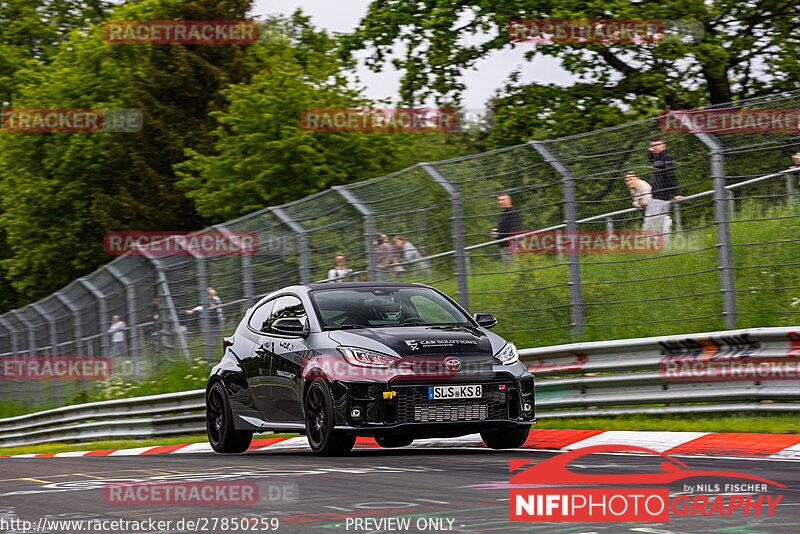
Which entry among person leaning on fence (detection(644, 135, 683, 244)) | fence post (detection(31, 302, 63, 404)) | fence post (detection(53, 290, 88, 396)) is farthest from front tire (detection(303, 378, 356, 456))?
fence post (detection(31, 302, 63, 404))

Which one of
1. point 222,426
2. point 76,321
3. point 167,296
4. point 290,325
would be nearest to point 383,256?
point 222,426

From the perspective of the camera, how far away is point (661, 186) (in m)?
11.8

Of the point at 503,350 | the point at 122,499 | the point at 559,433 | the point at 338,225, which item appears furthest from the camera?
the point at 338,225

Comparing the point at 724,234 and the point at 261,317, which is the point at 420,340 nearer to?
the point at 261,317

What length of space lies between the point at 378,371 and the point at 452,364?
1.93 ft

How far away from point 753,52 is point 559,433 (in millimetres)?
18471

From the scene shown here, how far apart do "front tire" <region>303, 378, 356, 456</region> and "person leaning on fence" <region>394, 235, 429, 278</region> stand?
466 cm

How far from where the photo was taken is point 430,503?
260 inches

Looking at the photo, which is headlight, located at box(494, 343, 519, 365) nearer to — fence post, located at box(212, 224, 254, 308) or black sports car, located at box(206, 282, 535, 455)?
black sports car, located at box(206, 282, 535, 455)

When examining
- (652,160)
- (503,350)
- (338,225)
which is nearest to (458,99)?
(338,225)

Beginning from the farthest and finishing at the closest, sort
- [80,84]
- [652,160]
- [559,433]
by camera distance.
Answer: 1. [80,84]
2. [652,160]
3. [559,433]

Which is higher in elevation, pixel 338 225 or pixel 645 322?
pixel 338 225

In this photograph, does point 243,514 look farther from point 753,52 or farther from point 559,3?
point 753,52

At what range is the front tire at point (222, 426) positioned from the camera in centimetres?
1205
